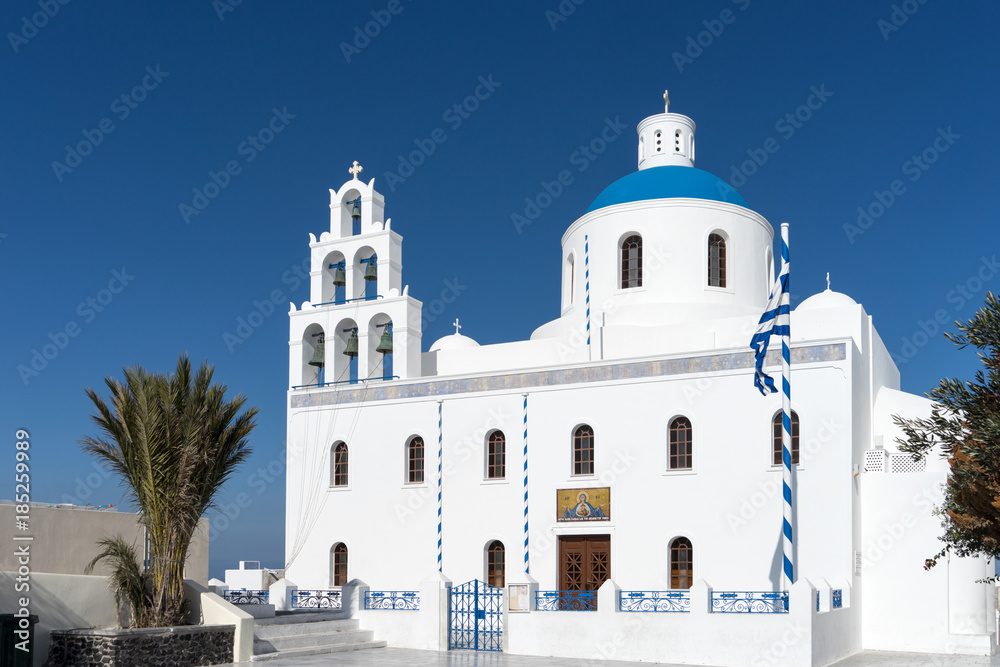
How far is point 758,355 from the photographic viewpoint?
16219 millimetres

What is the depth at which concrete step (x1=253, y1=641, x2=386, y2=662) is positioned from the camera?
1600cm

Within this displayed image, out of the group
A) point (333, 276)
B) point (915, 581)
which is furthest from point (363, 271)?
point (915, 581)

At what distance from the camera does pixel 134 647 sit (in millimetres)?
14156

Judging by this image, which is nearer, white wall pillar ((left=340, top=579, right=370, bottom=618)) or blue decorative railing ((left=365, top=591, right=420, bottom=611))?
blue decorative railing ((left=365, top=591, right=420, bottom=611))

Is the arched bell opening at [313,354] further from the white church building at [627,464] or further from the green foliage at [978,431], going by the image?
the green foliage at [978,431]

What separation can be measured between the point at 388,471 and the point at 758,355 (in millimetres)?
9111

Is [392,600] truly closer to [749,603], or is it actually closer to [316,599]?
[316,599]

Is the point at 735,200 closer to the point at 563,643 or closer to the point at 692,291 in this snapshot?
the point at 692,291

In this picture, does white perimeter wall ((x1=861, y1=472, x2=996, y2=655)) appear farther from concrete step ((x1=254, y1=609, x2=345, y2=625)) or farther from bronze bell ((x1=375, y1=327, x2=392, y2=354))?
bronze bell ((x1=375, y1=327, x2=392, y2=354))

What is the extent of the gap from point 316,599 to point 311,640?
312cm

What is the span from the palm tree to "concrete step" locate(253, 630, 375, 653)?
1.49 m

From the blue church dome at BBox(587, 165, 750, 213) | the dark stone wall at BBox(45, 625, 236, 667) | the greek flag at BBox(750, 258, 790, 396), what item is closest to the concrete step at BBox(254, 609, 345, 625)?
the dark stone wall at BBox(45, 625, 236, 667)

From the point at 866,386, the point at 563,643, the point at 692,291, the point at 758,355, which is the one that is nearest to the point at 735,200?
the point at 692,291

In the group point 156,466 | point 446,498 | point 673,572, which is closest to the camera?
point 156,466
